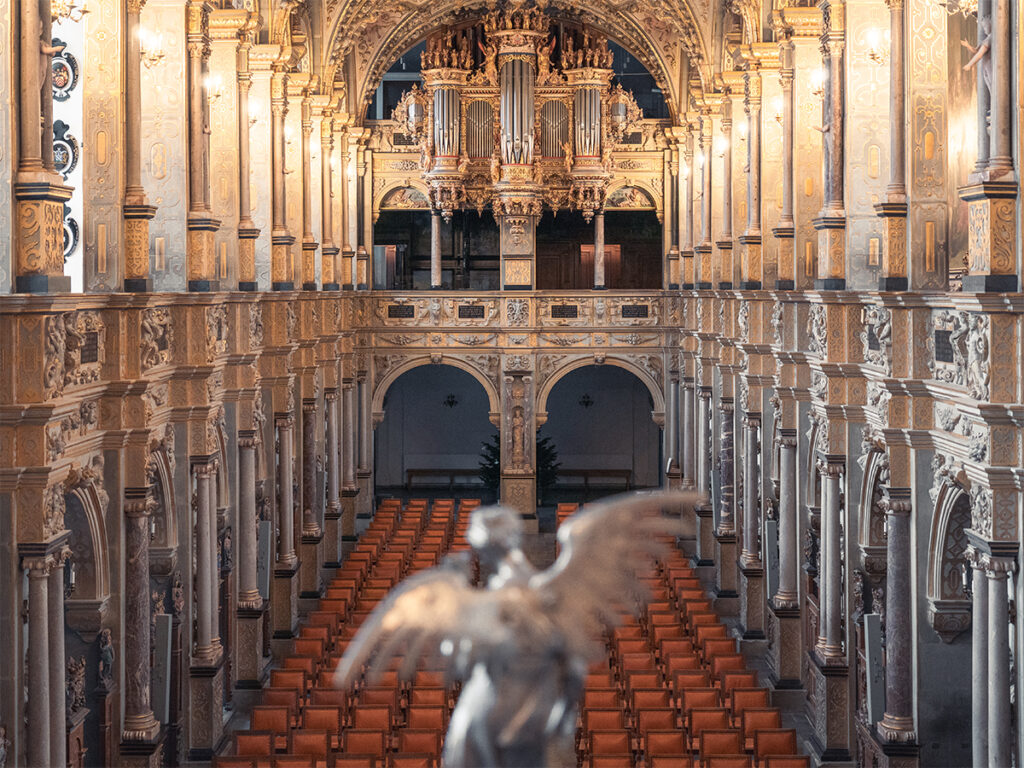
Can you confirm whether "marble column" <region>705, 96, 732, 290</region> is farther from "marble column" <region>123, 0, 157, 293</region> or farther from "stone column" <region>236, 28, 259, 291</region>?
"marble column" <region>123, 0, 157, 293</region>

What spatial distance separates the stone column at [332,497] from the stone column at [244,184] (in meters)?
8.55

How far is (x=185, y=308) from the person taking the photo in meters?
15.9

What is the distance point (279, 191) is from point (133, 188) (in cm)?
792

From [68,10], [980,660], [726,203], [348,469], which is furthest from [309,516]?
[980,660]

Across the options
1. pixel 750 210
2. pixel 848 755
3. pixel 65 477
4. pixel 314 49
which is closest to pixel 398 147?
pixel 314 49

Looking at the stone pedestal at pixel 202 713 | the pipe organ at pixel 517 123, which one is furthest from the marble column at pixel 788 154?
the pipe organ at pixel 517 123

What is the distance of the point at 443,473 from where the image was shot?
39.9 metres

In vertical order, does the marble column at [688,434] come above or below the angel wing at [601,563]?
below

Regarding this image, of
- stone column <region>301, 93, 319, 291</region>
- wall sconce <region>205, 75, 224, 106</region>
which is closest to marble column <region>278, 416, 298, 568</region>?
stone column <region>301, 93, 319, 291</region>

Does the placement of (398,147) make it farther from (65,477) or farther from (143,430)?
(65,477)

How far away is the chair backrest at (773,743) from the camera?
15.5 meters

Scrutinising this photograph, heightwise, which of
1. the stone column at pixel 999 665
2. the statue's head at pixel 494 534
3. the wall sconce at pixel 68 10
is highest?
the wall sconce at pixel 68 10

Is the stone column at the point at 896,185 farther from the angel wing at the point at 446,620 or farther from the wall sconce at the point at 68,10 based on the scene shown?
the angel wing at the point at 446,620

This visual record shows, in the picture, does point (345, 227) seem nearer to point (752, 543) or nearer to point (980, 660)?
point (752, 543)
